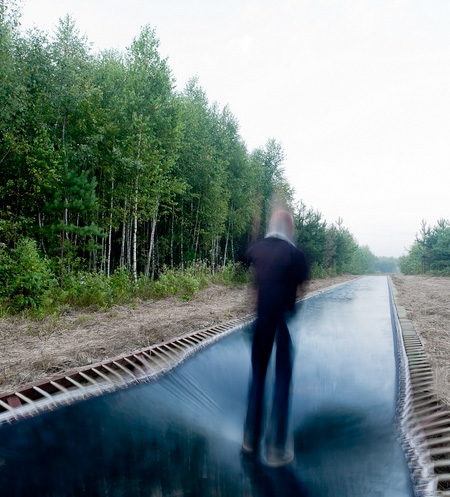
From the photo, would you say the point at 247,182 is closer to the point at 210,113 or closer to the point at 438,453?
the point at 210,113

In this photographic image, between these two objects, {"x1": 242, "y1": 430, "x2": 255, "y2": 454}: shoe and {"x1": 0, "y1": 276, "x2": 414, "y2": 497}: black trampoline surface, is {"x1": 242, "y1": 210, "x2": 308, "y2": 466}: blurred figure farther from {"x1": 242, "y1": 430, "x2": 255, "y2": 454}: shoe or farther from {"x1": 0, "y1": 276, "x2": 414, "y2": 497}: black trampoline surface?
{"x1": 0, "y1": 276, "x2": 414, "y2": 497}: black trampoline surface

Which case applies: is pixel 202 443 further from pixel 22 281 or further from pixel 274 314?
pixel 22 281

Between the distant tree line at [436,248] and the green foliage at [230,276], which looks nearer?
the green foliage at [230,276]

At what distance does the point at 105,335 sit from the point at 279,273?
163 inches

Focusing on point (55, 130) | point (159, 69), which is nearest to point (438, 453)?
point (55, 130)

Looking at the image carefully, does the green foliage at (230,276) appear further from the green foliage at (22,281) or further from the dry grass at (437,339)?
the green foliage at (22,281)

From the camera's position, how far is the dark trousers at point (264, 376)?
299 cm

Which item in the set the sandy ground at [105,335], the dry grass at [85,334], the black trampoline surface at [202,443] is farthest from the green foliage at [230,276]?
the black trampoline surface at [202,443]

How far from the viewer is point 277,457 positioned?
9.10 feet

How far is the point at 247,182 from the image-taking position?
25.9m

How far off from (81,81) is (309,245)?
59.6 feet

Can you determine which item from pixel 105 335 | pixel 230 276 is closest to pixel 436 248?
pixel 230 276

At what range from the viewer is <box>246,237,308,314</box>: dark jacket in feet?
9.89

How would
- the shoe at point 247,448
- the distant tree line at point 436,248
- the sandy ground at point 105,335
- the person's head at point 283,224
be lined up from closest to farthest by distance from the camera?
1. the shoe at point 247,448
2. the person's head at point 283,224
3. the sandy ground at point 105,335
4. the distant tree line at point 436,248
